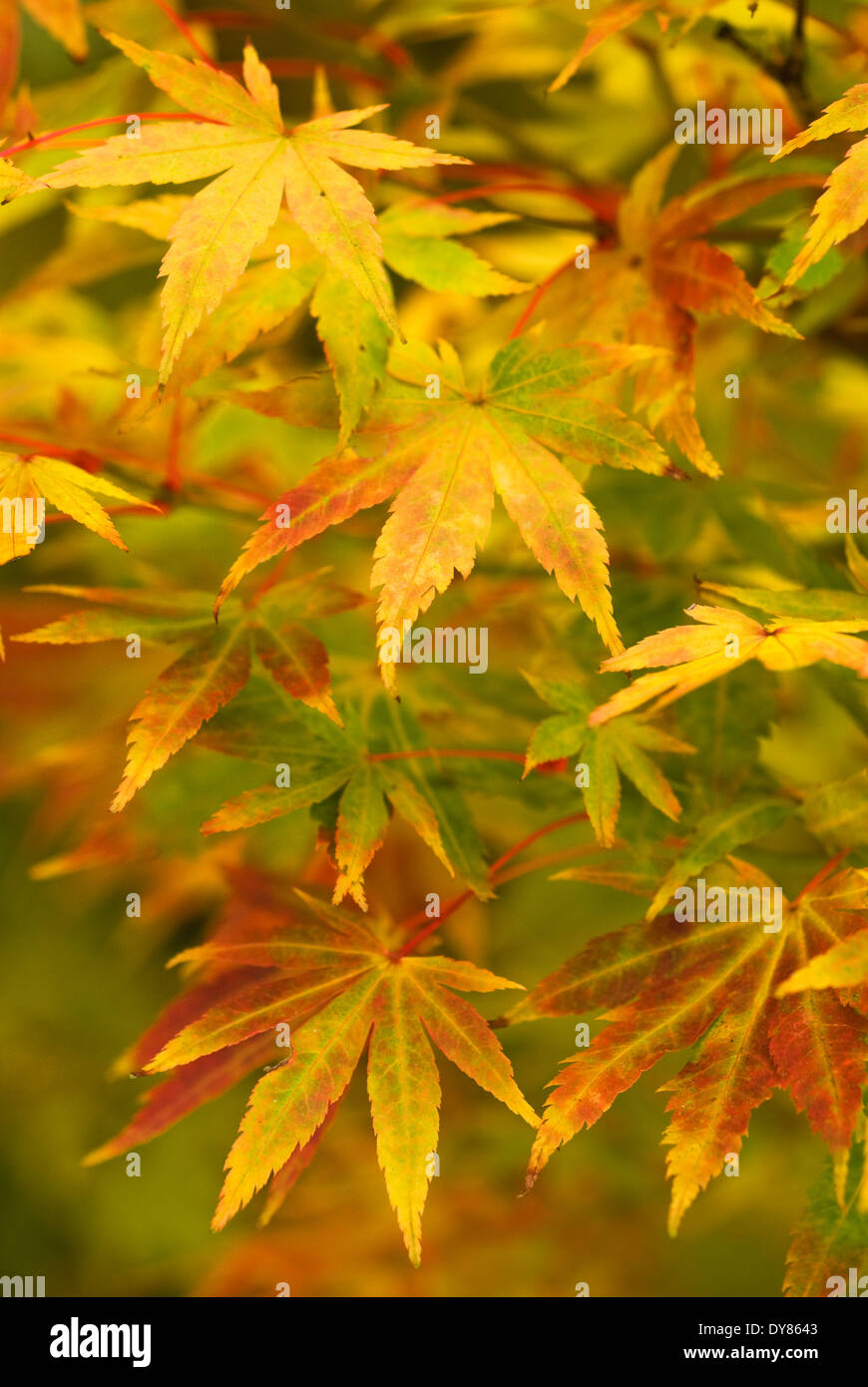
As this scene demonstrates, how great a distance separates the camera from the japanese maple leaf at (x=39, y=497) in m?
0.69

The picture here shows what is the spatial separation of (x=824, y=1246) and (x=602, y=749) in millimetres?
343

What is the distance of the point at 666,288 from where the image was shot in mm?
825

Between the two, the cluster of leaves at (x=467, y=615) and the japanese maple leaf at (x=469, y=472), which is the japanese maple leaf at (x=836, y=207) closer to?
the cluster of leaves at (x=467, y=615)

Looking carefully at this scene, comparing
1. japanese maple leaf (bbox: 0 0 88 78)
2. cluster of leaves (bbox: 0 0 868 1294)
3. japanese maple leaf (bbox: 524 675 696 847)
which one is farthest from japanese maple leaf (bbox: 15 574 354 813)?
japanese maple leaf (bbox: 0 0 88 78)

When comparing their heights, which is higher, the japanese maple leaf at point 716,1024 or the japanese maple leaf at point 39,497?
the japanese maple leaf at point 39,497

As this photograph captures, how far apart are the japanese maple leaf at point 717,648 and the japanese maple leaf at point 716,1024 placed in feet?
0.48

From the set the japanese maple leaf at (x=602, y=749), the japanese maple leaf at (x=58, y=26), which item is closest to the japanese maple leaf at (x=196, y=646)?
the japanese maple leaf at (x=602, y=749)

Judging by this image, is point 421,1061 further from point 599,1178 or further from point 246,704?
point 599,1178

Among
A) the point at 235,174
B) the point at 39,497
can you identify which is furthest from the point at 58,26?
the point at 39,497

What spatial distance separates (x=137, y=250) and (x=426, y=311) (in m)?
0.41

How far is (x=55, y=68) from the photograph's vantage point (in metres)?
1.41

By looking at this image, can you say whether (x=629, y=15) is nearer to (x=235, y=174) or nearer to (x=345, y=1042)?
(x=235, y=174)

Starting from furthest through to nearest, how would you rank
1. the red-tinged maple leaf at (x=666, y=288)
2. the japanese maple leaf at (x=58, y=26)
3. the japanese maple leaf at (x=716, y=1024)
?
the japanese maple leaf at (x=58, y=26) < the red-tinged maple leaf at (x=666, y=288) < the japanese maple leaf at (x=716, y=1024)

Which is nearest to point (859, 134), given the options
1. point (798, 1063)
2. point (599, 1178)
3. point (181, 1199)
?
point (798, 1063)
